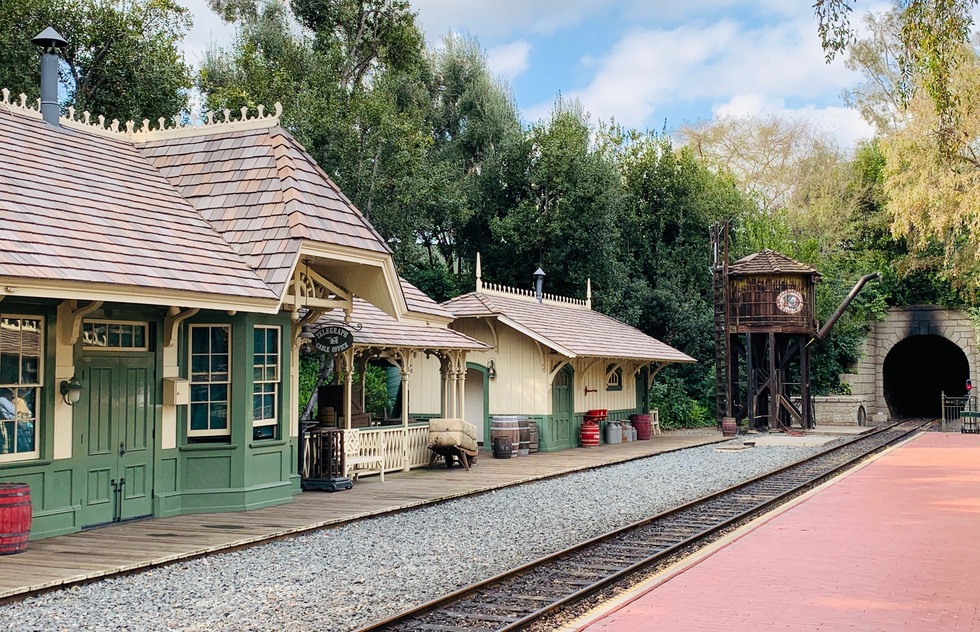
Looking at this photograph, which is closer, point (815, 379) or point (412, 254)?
point (412, 254)

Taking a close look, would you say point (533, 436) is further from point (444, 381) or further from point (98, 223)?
point (98, 223)

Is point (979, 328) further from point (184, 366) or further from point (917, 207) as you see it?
point (184, 366)

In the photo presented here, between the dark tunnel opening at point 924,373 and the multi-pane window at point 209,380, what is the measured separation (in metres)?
40.3

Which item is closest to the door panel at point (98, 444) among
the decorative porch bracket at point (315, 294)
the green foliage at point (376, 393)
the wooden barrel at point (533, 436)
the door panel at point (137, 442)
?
the door panel at point (137, 442)

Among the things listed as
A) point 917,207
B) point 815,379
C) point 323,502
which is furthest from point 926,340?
point 323,502

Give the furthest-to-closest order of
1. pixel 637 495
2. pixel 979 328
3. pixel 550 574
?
pixel 979 328 → pixel 637 495 → pixel 550 574

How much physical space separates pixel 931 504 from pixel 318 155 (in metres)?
20.1

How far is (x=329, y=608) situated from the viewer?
7965 millimetres

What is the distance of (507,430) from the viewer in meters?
22.0

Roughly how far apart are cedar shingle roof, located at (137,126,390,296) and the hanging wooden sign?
1.47 meters

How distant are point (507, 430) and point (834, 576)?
13.3m

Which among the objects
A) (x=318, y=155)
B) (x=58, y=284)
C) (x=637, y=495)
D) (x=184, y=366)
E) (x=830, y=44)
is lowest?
(x=637, y=495)

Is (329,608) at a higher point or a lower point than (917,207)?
lower

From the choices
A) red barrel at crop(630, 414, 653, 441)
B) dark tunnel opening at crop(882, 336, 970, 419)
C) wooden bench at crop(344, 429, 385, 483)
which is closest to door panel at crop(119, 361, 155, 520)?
wooden bench at crop(344, 429, 385, 483)
